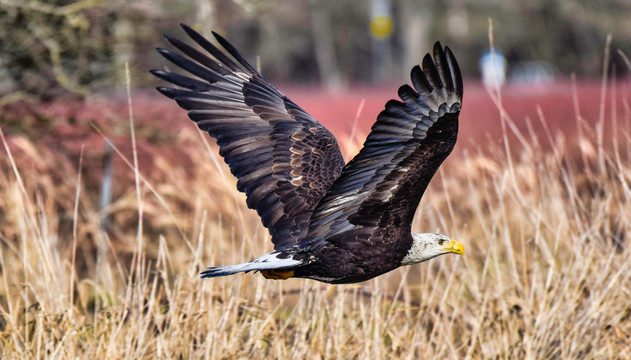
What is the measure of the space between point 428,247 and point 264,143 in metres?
0.95

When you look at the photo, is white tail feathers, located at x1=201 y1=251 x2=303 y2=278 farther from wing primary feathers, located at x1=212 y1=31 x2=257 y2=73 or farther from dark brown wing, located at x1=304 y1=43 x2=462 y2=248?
wing primary feathers, located at x1=212 y1=31 x2=257 y2=73

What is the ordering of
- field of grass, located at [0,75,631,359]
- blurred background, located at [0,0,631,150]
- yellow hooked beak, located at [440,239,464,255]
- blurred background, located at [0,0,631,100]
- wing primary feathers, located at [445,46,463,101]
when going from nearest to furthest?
wing primary feathers, located at [445,46,463,101] < yellow hooked beak, located at [440,239,464,255] < field of grass, located at [0,75,631,359] < blurred background, located at [0,0,631,150] < blurred background, located at [0,0,631,100]

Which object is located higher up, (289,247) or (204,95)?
(204,95)

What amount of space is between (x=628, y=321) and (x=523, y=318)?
522 mm

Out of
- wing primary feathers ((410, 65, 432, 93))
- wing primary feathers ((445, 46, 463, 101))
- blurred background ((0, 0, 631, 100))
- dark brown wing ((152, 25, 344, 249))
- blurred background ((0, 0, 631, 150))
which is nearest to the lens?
wing primary feathers ((445, 46, 463, 101))

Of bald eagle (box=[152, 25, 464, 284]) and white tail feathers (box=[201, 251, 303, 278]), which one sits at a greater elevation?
bald eagle (box=[152, 25, 464, 284])

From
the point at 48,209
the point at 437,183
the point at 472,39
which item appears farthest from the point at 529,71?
the point at 48,209

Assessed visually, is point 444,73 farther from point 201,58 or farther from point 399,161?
point 201,58

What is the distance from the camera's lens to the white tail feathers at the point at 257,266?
302 cm

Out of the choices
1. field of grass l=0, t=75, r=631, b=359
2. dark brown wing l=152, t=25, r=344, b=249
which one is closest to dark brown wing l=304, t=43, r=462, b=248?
dark brown wing l=152, t=25, r=344, b=249

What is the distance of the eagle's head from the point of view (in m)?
3.41

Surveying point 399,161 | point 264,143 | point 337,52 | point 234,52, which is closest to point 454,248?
point 399,161

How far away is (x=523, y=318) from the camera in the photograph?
4035mm

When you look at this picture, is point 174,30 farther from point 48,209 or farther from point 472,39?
point 472,39
